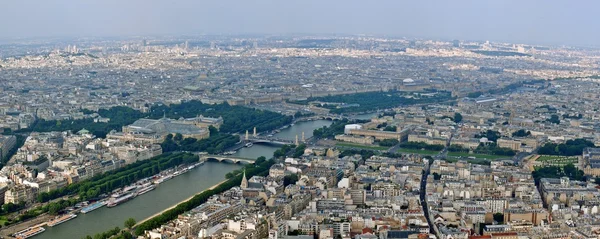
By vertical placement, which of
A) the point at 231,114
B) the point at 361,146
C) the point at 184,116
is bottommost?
the point at 184,116

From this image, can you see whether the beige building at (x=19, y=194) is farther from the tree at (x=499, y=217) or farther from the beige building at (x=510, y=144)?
the beige building at (x=510, y=144)

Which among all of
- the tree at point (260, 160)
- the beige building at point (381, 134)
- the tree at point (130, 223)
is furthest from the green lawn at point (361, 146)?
the tree at point (130, 223)

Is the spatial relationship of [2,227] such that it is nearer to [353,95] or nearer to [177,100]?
[177,100]

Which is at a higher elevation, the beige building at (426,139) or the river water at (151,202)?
the beige building at (426,139)

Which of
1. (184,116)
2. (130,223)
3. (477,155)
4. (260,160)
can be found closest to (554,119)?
(477,155)

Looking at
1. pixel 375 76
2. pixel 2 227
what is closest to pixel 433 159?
pixel 2 227

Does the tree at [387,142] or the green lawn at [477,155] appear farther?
the tree at [387,142]

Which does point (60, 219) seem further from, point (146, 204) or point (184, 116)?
point (184, 116)
